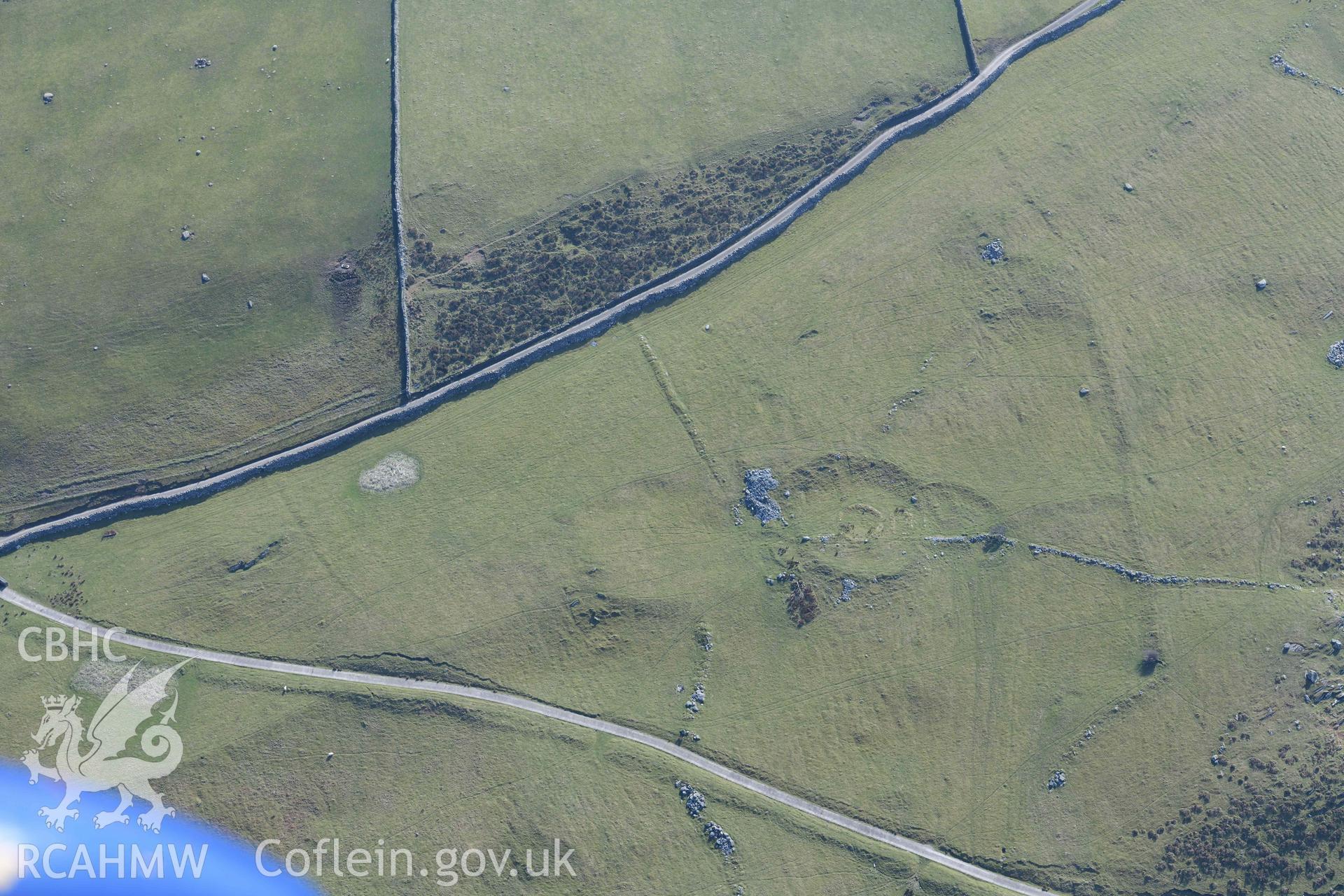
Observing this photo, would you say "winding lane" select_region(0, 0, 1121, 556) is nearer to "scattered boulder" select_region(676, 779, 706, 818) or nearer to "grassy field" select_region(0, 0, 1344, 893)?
"grassy field" select_region(0, 0, 1344, 893)

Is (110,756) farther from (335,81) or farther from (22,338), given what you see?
(335,81)

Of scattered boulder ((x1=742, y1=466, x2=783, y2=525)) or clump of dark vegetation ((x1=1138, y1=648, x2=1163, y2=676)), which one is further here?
scattered boulder ((x1=742, y1=466, x2=783, y2=525))

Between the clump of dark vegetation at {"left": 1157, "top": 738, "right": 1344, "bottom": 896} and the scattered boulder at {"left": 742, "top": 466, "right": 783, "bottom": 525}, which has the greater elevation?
the scattered boulder at {"left": 742, "top": 466, "right": 783, "bottom": 525}

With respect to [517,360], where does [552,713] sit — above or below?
below

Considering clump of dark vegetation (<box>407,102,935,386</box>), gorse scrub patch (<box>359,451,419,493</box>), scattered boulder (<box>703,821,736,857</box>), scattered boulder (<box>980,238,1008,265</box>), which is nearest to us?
scattered boulder (<box>703,821,736,857</box>)

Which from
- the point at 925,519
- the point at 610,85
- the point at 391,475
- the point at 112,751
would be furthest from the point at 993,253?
the point at 112,751

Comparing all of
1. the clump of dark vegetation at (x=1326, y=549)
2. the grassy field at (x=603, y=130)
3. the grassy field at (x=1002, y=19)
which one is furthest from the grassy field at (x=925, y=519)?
the grassy field at (x=1002, y=19)

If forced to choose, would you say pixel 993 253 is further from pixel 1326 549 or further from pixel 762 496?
pixel 1326 549

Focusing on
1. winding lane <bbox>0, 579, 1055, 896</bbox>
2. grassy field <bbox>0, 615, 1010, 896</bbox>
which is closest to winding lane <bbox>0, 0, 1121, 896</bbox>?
winding lane <bbox>0, 579, 1055, 896</bbox>
